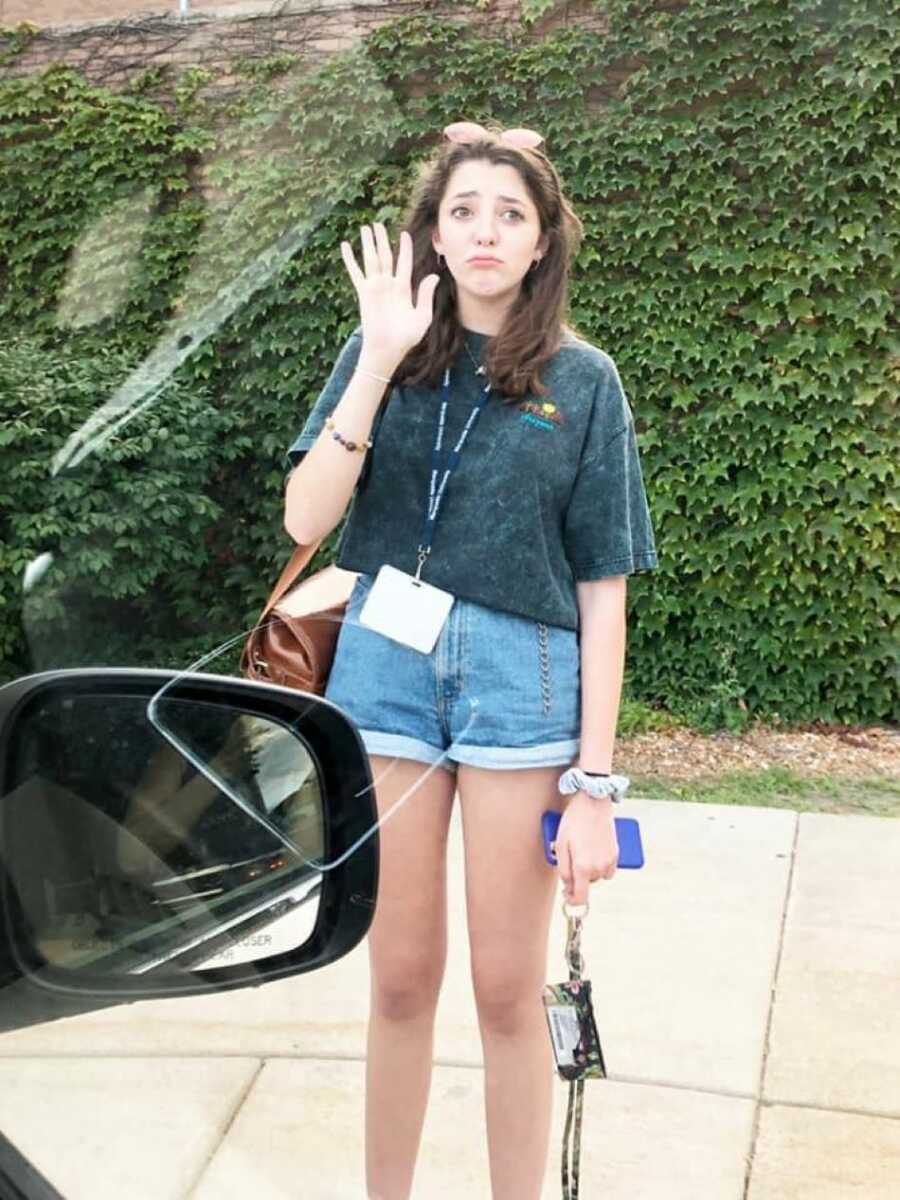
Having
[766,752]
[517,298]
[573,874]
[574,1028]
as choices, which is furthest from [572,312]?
[574,1028]

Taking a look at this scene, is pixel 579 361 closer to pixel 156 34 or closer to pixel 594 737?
pixel 594 737

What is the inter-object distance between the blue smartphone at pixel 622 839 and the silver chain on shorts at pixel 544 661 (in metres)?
0.13

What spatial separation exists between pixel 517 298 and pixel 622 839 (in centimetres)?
57

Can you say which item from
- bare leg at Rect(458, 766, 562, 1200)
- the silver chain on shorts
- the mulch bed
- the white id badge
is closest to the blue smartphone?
bare leg at Rect(458, 766, 562, 1200)

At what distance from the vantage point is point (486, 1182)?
149 cm

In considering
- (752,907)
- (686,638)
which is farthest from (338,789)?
(686,638)

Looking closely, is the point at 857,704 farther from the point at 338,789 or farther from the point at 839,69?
the point at 338,789

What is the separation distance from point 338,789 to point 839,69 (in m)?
2.89

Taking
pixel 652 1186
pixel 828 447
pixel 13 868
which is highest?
pixel 13 868

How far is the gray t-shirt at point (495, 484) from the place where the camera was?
1.16m

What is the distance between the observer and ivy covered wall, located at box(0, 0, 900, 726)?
3.10ft

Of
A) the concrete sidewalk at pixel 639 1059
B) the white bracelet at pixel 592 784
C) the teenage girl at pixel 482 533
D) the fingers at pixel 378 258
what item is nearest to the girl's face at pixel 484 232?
the teenage girl at pixel 482 533

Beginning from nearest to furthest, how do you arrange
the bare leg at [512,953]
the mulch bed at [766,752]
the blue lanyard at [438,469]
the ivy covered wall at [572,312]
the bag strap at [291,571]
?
the ivy covered wall at [572,312], the bag strap at [291,571], the blue lanyard at [438,469], the bare leg at [512,953], the mulch bed at [766,752]

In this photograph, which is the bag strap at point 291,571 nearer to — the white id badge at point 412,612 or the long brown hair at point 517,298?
the white id badge at point 412,612
